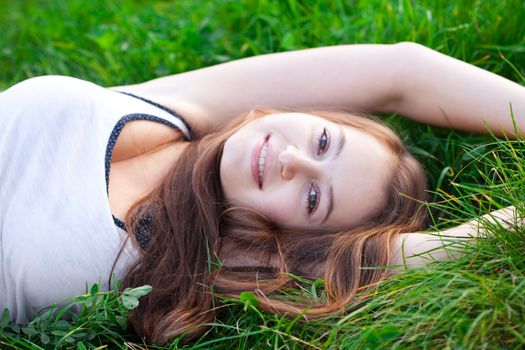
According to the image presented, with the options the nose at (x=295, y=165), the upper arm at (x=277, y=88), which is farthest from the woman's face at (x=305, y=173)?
the upper arm at (x=277, y=88)

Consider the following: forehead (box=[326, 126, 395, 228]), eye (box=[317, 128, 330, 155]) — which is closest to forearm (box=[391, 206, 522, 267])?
forehead (box=[326, 126, 395, 228])

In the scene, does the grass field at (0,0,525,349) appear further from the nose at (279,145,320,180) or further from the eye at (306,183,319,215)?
the nose at (279,145,320,180)

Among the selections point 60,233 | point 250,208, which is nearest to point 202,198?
point 250,208

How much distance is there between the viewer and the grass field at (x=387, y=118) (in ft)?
5.87

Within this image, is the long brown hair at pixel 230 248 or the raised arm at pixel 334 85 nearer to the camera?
the long brown hair at pixel 230 248

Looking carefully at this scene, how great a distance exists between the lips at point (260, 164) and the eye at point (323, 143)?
18cm

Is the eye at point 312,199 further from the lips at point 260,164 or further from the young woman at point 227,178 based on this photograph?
the lips at point 260,164

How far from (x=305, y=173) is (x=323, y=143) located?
154 mm

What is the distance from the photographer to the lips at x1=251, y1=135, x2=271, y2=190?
2.46m

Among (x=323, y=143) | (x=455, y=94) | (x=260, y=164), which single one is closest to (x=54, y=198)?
(x=260, y=164)

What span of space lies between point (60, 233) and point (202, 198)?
511mm

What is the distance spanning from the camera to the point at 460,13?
3158mm

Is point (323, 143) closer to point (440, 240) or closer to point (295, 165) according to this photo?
point (295, 165)

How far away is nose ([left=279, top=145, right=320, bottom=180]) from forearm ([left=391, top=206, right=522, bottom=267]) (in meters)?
0.38
